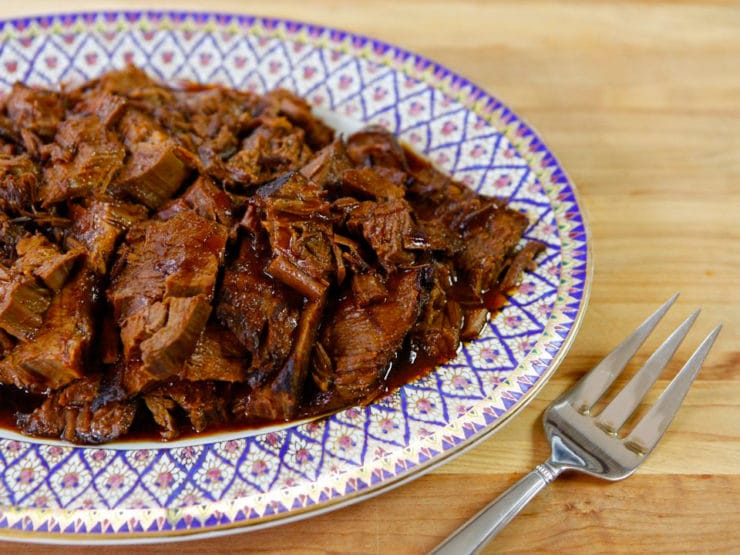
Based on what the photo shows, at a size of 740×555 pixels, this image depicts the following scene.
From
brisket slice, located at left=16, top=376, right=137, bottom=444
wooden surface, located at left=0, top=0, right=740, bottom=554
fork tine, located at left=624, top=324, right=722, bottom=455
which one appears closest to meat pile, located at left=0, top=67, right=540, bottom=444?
brisket slice, located at left=16, top=376, right=137, bottom=444

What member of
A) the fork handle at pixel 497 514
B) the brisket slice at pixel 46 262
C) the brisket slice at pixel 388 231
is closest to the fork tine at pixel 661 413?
the fork handle at pixel 497 514

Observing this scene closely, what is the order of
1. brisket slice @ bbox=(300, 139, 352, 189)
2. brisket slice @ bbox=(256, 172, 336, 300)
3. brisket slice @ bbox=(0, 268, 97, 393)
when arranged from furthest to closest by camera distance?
brisket slice @ bbox=(300, 139, 352, 189), brisket slice @ bbox=(256, 172, 336, 300), brisket slice @ bbox=(0, 268, 97, 393)

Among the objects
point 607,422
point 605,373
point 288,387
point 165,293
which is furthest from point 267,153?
point 607,422

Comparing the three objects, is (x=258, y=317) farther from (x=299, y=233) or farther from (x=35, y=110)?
(x=35, y=110)

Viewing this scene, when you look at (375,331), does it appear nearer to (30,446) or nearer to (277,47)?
(30,446)

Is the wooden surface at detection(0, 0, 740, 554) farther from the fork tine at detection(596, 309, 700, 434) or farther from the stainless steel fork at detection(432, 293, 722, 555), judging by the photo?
the fork tine at detection(596, 309, 700, 434)

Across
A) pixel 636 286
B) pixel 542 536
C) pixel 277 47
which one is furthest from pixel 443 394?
pixel 277 47
